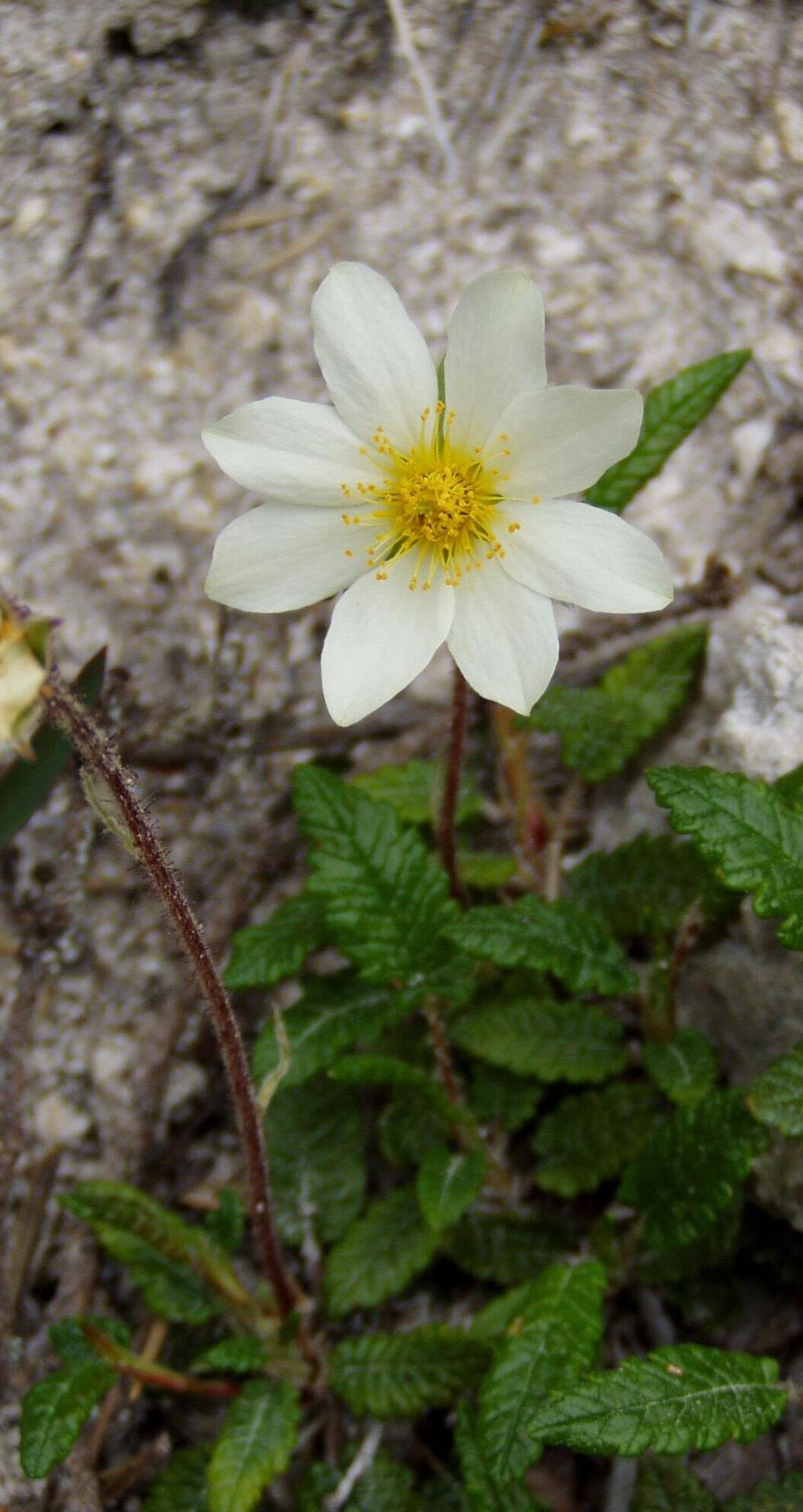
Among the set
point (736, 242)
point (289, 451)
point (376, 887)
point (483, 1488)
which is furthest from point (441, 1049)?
point (736, 242)

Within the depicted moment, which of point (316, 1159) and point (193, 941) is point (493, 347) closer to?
point (193, 941)

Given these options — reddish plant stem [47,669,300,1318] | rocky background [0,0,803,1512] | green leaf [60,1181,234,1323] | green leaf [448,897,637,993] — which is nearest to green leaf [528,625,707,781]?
rocky background [0,0,803,1512]

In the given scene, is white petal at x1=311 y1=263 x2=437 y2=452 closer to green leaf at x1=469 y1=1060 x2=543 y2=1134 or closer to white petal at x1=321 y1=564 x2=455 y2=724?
white petal at x1=321 y1=564 x2=455 y2=724

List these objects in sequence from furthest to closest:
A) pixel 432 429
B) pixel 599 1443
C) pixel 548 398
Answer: pixel 432 429
pixel 548 398
pixel 599 1443

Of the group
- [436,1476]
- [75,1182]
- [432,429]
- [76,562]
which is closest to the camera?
[432,429]

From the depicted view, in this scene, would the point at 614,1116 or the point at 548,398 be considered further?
the point at 614,1116

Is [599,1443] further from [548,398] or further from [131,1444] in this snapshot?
[548,398]

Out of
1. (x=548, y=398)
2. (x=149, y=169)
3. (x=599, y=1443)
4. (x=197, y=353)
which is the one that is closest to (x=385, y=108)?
(x=149, y=169)

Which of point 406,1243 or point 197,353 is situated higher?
point 197,353
